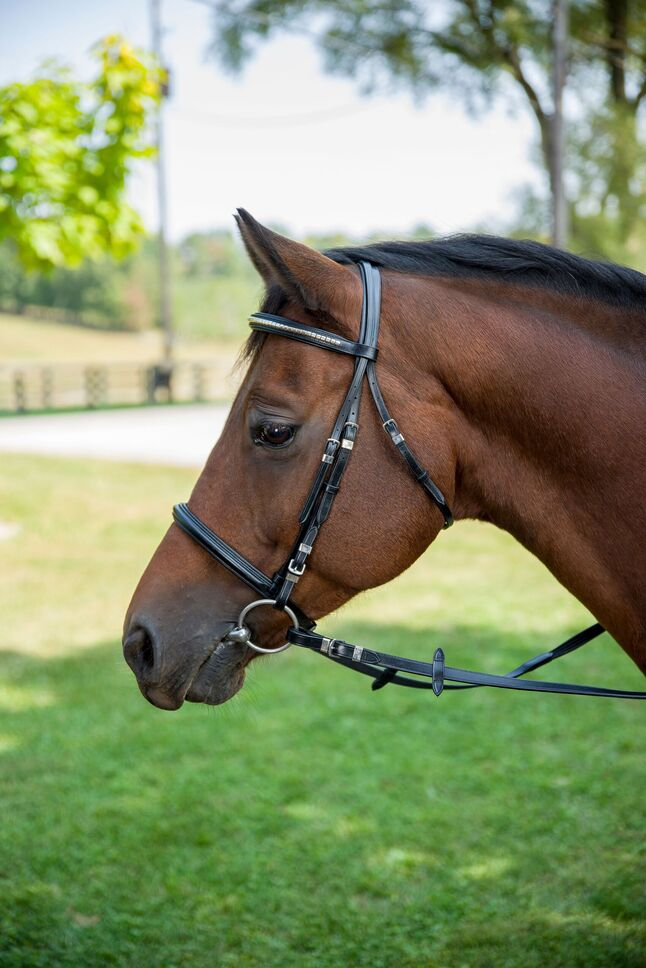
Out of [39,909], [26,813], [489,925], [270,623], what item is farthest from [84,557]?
[270,623]

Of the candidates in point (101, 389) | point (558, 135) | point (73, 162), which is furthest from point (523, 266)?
point (101, 389)

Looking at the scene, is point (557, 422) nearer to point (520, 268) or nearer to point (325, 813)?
point (520, 268)

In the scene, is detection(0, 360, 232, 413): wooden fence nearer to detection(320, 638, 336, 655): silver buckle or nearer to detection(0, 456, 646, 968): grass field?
detection(0, 456, 646, 968): grass field

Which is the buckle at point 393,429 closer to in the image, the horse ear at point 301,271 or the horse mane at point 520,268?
the horse ear at point 301,271

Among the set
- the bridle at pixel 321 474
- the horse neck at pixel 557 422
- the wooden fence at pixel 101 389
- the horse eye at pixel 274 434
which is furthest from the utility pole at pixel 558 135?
the wooden fence at pixel 101 389

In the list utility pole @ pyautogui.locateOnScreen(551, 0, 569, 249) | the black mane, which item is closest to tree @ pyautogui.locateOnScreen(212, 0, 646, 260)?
utility pole @ pyautogui.locateOnScreen(551, 0, 569, 249)

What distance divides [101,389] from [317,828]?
89.5ft

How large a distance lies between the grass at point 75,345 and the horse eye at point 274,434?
1829 inches

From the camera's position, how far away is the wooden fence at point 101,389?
28.5 metres

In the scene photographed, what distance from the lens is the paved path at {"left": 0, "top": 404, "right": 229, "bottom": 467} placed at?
16016 mm

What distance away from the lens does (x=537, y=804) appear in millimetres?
4488

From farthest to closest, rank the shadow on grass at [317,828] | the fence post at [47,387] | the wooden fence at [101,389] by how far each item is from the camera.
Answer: the fence post at [47,387], the wooden fence at [101,389], the shadow on grass at [317,828]

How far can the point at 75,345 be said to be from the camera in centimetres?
5794

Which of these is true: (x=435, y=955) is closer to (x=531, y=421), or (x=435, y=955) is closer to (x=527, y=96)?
(x=531, y=421)
